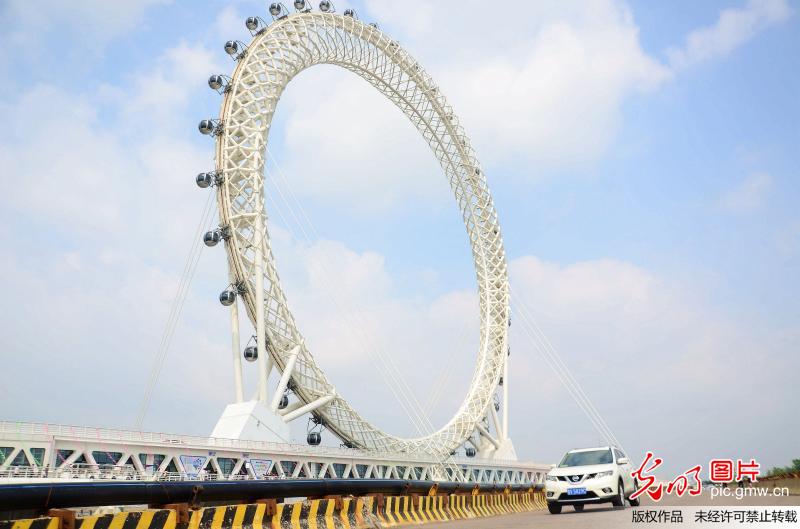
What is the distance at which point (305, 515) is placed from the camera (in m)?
13.0

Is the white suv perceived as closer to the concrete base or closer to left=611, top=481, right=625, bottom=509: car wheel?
left=611, top=481, right=625, bottom=509: car wheel

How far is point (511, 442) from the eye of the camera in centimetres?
6575

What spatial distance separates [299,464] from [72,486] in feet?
97.1

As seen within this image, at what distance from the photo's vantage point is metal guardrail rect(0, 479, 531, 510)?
9.05 metres

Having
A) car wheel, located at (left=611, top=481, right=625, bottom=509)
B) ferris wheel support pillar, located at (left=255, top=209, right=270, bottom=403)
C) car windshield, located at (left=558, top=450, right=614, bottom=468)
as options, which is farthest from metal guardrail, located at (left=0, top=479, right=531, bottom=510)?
ferris wheel support pillar, located at (left=255, top=209, right=270, bottom=403)

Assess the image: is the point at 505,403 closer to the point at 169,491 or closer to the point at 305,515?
the point at 305,515

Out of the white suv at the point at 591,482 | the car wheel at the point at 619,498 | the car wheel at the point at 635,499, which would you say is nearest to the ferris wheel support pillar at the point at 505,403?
the car wheel at the point at 635,499

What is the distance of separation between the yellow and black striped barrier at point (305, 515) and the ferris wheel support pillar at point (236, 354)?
20590mm

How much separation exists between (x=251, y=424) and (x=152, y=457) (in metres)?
6.63

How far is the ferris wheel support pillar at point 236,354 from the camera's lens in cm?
3931

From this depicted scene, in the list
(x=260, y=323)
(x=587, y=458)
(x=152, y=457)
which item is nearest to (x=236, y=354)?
(x=260, y=323)

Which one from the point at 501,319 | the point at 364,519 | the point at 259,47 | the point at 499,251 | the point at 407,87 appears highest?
the point at 407,87

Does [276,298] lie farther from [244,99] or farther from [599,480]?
[599,480]

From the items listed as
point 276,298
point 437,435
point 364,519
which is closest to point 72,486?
point 364,519
